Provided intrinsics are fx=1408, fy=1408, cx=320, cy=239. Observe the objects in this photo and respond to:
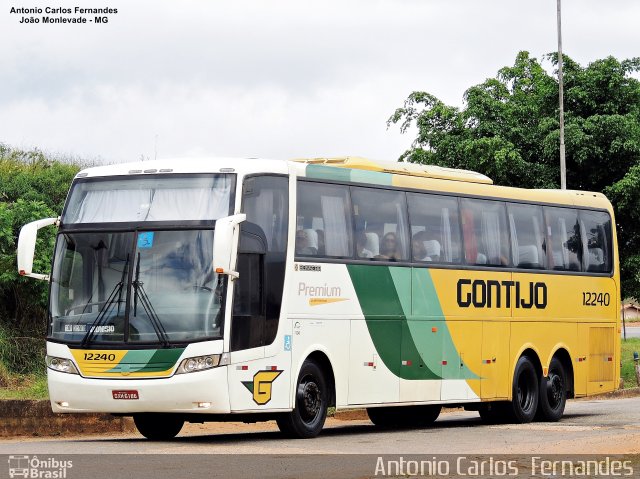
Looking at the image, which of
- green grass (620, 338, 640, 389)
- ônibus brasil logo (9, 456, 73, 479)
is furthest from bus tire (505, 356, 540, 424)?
green grass (620, 338, 640, 389)

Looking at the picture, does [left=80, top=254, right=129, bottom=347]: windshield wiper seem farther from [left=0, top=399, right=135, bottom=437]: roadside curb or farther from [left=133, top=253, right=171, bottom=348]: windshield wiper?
[left=0, top=399, right=135, bottom=437]: roadside curb

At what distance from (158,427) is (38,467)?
17.3 feet

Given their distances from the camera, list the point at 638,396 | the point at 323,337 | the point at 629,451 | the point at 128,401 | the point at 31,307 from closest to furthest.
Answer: the point at 629,451 → the point at 128,401 → the point at 323,337 → the point at 31,307 → the point at 638,396

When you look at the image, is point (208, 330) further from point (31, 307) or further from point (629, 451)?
point (31, 307)

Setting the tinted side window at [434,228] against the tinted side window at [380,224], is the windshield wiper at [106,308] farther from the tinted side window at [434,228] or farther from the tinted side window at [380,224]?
the tinted side window at [434,228]

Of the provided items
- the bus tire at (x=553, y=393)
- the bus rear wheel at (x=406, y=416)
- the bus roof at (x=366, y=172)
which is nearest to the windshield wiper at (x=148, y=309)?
the bus roof at (x=366, y=172)

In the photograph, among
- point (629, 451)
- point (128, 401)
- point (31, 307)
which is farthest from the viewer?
point (31, 307)

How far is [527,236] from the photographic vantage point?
75.5 ft

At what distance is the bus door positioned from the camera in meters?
16.8

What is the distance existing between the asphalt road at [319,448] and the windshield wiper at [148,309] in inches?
50.9

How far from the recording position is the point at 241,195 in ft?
55.6

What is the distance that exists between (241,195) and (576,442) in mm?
4956

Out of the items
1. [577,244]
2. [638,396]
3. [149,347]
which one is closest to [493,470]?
[149,347]

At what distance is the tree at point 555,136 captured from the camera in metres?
38.8
